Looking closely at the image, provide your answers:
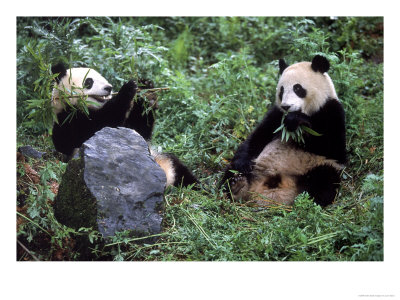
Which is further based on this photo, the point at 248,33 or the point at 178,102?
the point at 248,33

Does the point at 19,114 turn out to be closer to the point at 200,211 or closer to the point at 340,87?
the point at 200,211

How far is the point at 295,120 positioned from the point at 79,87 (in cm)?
182

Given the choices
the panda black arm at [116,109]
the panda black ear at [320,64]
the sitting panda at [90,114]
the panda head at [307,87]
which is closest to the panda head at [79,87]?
the sitting panda at [90,114]

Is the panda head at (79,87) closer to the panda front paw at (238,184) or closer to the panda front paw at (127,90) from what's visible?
the panda front paw at (127,90)

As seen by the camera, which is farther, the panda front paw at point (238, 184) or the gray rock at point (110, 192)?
the panda front paw at point (238, 184)

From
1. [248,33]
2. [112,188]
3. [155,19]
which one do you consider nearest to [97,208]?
[112,188]

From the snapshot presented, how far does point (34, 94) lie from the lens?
3.87 m

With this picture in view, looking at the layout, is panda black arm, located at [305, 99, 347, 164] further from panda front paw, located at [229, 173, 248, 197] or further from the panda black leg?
panda front paw, located at [229, 173, 248, 197]

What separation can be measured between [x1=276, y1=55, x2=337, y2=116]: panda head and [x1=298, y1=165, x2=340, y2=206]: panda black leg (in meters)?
0.51

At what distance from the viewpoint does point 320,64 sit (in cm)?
395

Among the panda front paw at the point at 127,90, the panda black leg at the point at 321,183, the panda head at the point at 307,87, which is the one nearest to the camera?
the panda black leg at the point at 321,183

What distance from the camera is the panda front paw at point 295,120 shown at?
3887 mm

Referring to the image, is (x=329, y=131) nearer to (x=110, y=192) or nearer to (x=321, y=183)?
(x=321, y=183)
